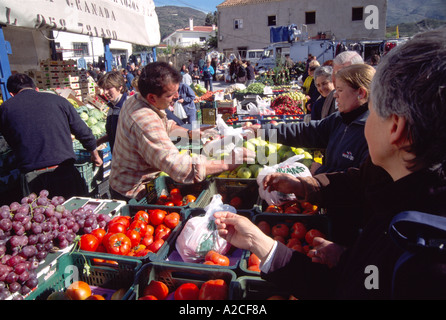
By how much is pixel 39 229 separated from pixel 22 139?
74.5 inches

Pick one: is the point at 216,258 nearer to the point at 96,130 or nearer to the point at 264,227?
the point at 264,227

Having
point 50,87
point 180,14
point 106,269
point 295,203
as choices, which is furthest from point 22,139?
point 180,14

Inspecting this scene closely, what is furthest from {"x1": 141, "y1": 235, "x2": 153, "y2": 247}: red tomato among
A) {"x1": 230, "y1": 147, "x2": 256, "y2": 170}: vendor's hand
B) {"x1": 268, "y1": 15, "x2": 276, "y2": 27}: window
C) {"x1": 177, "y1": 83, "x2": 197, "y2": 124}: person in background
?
{"x1": 268, "y1": 15, "x2": 276, "y2": 27}: window

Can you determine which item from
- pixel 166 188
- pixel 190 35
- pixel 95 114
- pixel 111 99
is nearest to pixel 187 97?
pixel 95 114

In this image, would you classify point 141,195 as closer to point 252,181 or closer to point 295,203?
point 252,181

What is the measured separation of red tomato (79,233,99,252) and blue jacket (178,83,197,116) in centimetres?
605

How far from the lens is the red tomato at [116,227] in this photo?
2188 mm

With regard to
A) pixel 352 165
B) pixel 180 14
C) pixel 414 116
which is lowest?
pixel 352 165

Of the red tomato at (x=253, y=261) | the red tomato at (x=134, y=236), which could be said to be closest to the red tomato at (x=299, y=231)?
the red tomato at (x=253, y=261)

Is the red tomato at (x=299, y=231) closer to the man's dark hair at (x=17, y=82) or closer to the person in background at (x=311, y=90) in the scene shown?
the man's dark hair at (x=17, y=82)

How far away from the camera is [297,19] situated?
117 feet

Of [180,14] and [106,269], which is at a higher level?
[180,14]

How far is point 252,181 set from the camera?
2896 mm

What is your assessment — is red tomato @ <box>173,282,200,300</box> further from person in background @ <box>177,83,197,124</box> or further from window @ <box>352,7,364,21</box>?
window @ <box>352,7,364,21</box>
